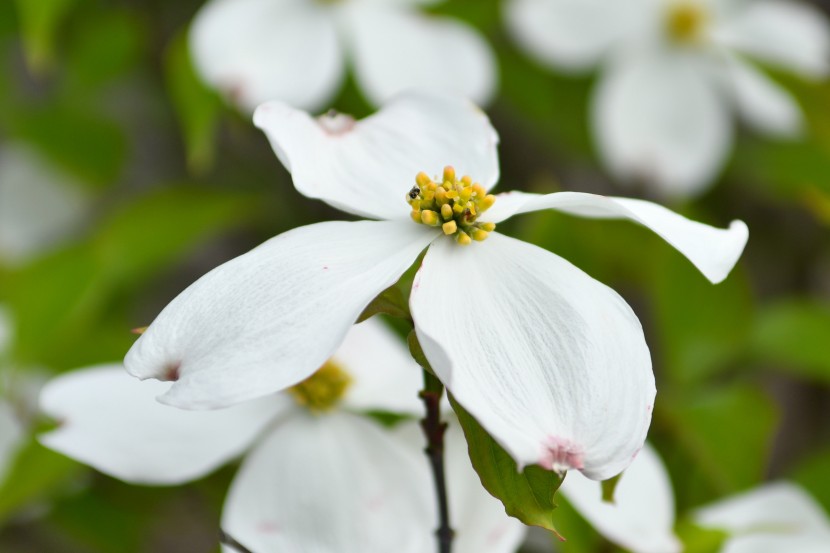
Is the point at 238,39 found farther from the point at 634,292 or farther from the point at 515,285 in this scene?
the point at 634,292

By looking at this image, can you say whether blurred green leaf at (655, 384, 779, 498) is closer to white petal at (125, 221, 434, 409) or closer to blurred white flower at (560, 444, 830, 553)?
blurred white flower at (560, 444, 830, 553)

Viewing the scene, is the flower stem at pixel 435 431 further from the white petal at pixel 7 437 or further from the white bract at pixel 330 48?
the white bract at pixel 330 48

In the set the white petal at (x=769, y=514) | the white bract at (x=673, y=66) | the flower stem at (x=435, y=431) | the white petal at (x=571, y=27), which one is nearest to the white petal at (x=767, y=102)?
the white bract at (x=673, y=66)

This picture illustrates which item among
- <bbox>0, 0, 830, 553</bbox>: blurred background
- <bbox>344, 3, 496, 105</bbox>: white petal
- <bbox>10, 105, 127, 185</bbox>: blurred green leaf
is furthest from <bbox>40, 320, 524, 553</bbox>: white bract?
<bbox>10, 105, 127, 185</bbox>: blurred green leaf

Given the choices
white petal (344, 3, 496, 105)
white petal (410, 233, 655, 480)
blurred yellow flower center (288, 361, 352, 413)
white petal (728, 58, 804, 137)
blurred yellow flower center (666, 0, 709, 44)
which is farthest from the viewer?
blurred yellow flower center (666, 0, 709, 44)

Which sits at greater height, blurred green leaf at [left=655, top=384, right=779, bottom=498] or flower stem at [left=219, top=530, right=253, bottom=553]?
flower stem at [left=219, top=530, right=253, bottom=553]

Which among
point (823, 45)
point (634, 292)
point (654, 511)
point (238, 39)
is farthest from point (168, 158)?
point (654, 511)

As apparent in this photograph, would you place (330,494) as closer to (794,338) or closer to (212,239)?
(794,338)
